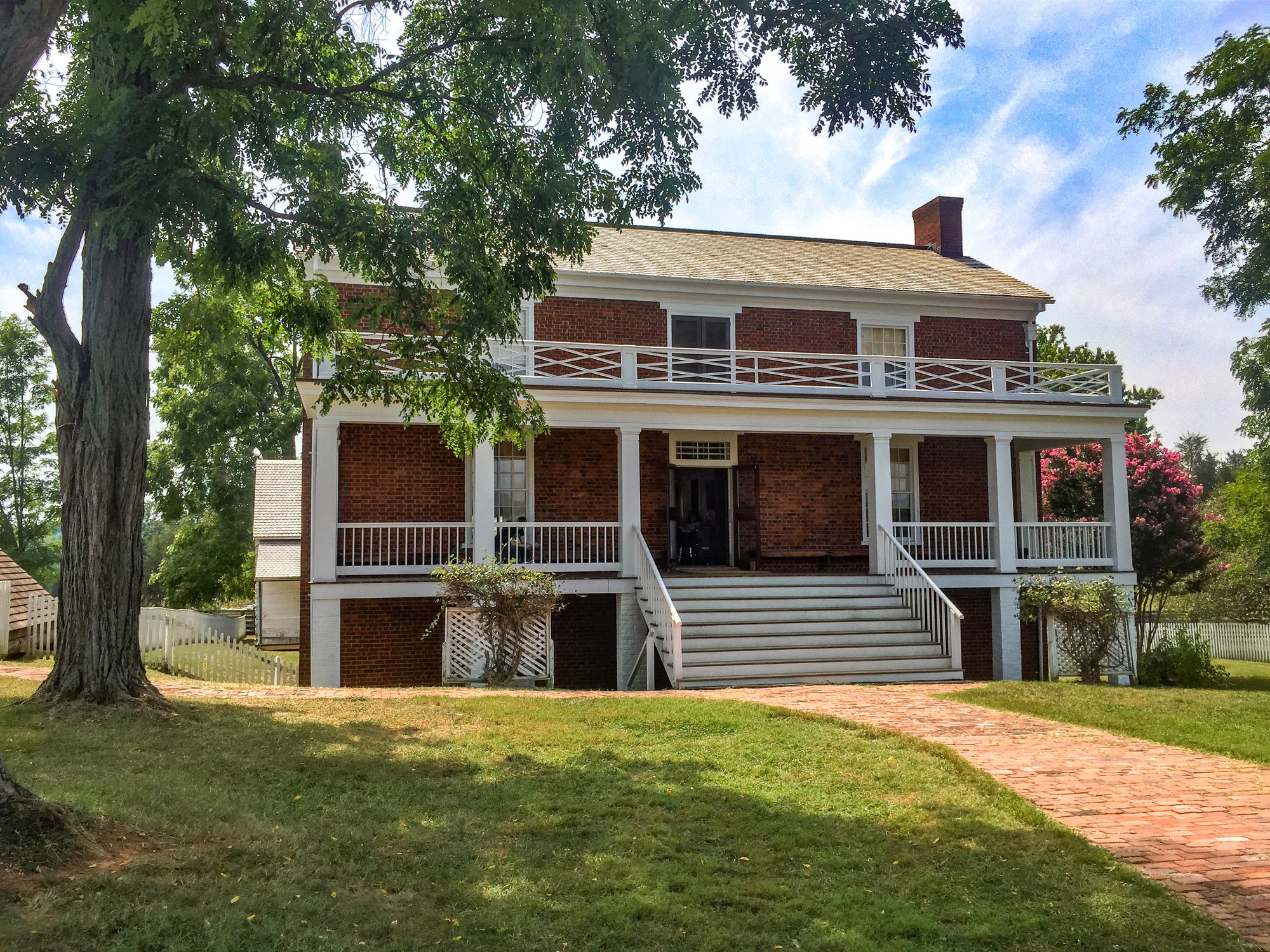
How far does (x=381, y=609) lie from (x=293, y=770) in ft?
31.5

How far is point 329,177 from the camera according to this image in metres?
10.4

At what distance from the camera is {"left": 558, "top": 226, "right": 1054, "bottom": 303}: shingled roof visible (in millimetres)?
19688

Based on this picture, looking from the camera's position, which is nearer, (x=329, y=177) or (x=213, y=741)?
(x=213, y=741)

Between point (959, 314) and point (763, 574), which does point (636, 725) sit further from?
point (959, 314)

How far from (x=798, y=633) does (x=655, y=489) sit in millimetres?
4962

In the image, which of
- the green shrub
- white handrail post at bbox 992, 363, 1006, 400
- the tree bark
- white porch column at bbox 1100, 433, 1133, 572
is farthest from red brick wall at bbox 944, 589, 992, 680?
the tree bark

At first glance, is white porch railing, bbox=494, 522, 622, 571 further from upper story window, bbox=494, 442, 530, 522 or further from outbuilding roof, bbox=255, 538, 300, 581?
outbuilding roof, bbox=255, 538, 300, 581

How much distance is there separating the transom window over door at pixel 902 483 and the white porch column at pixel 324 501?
36.2 ft

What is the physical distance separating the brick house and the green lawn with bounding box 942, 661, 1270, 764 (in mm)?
2033

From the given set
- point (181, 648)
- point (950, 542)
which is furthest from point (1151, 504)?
point (181, 648)

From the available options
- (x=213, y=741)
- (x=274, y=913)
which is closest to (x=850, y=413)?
(x=213, y=741)

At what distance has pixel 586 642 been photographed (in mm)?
17875

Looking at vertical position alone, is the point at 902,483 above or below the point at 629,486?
above

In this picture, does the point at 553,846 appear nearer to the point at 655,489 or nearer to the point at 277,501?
the point at 655,489
